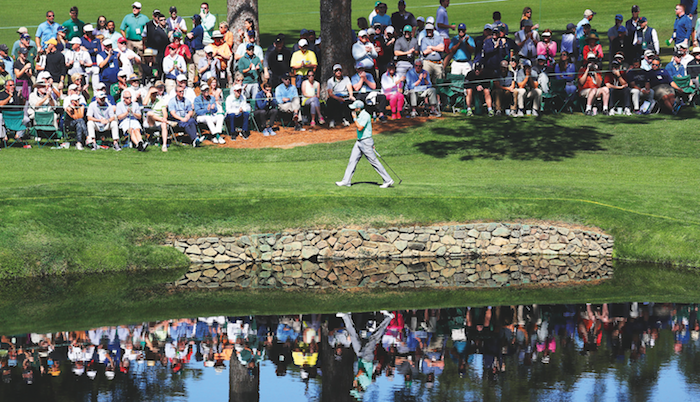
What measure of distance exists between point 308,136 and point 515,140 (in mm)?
5579

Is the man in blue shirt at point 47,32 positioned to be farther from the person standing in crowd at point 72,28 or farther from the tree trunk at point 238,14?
the tree trunk at point 238,14

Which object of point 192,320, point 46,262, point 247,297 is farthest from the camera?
point 46,262

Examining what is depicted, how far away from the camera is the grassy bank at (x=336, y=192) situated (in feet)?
49.3

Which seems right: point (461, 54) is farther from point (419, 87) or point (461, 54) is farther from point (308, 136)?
point (308, 136)

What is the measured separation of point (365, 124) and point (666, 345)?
7.46m

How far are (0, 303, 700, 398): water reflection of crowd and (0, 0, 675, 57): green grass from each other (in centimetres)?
2334

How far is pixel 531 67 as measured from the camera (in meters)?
23.1

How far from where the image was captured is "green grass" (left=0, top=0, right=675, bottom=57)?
1412 inches

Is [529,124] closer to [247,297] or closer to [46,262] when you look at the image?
[247,297]

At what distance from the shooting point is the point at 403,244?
16047mm

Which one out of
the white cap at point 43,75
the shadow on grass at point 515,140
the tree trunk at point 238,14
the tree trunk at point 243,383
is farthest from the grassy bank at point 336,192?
the tree trunk at point 243,383

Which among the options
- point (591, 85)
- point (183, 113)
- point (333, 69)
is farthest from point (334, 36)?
point (591, 85)

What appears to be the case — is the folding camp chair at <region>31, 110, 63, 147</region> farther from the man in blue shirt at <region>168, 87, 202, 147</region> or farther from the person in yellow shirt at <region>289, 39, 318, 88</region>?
the person in yellow shirt at <region>289, 39, 318, 88</region>

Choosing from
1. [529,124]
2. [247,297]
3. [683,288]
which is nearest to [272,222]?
[247,297]
